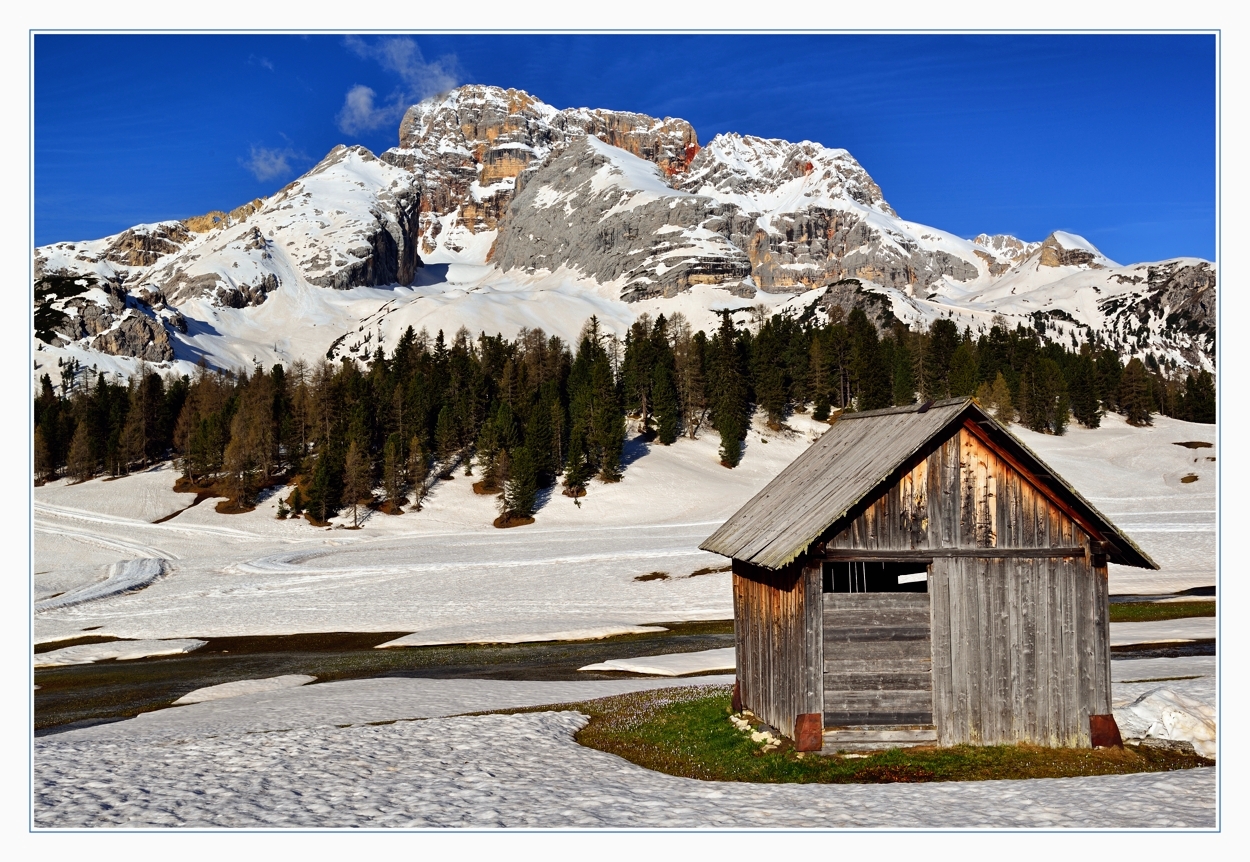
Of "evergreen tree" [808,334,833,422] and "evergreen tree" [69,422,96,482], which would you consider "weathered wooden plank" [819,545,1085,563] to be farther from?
"evergreen tree" [69,422,96,482]

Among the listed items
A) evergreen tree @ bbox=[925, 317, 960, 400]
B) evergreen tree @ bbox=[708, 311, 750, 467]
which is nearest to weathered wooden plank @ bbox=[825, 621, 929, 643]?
evergreen tree @ bbox=[708, 311, 750, 467]

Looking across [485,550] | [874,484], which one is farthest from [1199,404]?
[874,484]

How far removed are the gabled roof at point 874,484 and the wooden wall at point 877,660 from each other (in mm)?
1443

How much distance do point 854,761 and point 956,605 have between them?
11.1ft

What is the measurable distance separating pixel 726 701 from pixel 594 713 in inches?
130

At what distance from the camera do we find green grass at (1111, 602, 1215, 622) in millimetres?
38875

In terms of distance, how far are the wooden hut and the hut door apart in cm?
3

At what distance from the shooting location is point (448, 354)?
134125 mm

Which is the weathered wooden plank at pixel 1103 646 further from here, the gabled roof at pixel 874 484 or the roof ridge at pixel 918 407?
the roof ridge at pixel 918 407

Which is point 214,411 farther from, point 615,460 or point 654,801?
point 654,801

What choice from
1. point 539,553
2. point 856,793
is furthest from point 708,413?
point 856,793

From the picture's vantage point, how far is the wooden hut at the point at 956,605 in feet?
55.8

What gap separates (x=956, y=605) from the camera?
1733 centimetres

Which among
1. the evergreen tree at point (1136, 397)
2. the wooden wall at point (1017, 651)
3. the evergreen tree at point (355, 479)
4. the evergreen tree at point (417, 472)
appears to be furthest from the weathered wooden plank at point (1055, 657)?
the evergreen tree at point (1136, 397)
